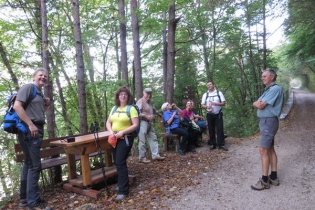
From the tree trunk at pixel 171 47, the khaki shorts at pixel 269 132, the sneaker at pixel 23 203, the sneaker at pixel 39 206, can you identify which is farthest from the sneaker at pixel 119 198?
the tree trunk at pixel 171 47

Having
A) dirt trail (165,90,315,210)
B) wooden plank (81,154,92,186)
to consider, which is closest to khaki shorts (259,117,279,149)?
dirt trail (165,90,315,210)

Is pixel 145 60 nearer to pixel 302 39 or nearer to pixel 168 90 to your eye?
pixel 168 90

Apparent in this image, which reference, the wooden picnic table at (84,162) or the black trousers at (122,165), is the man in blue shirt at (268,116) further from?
the wooden picnic table at (84,162)

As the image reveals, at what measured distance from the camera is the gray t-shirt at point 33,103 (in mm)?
3465

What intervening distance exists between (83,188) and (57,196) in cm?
51

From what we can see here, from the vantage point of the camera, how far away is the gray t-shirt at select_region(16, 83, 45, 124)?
136 inches

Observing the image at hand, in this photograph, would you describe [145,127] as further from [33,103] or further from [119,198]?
[33,103]

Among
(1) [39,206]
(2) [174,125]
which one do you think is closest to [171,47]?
(2) [174,125]

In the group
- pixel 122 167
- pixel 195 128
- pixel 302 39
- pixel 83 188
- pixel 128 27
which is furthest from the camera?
pixel 302 39

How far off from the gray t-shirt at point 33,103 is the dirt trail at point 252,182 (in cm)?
248

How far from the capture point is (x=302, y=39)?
1149 cm

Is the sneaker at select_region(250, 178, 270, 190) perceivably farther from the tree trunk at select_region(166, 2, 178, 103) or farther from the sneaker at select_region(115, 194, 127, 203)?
the tree trunk at select_region(166, 2, 178, 103)

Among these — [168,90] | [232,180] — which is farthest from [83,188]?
[168,90]

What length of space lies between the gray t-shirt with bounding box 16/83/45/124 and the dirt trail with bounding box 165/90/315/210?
2.48 metres
